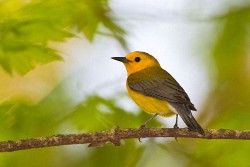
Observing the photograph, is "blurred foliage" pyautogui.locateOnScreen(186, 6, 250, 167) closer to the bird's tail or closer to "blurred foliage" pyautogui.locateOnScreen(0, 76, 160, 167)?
"blurred foliage" pyautogui.locateOnScreen(0, 76, 160, 167)

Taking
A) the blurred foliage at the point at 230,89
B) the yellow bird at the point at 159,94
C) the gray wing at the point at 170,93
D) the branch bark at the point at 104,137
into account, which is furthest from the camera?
the blurred foliage at the point at 230,89

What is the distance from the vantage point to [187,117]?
138 inches

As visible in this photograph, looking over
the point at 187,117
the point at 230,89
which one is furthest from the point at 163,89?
the point at 230,89

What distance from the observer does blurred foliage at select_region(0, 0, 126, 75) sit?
416 cm

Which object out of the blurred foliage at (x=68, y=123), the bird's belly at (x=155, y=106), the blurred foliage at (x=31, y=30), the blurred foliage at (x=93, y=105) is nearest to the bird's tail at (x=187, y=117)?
the bird's belly at (x=155, y=106)

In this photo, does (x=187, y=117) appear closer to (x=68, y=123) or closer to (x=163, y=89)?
(x=163, y=89)

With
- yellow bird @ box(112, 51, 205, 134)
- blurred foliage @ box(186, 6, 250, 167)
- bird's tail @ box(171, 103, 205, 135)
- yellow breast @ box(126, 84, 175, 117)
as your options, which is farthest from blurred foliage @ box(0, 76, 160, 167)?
bird's tail @ box(171, 103, 205, 135)

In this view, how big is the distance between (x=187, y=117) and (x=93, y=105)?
1324mm

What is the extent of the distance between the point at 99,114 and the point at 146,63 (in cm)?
94

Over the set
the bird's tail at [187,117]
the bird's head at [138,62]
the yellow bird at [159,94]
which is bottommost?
the bird's tail at [187,117]

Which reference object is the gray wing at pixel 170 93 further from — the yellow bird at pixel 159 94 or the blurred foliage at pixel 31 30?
the blurred foliage at pixel 31 30

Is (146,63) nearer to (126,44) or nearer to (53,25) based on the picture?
(126,44)

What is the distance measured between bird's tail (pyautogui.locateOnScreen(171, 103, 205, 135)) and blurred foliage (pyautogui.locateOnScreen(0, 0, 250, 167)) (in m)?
0.77

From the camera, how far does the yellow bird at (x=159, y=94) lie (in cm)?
368
